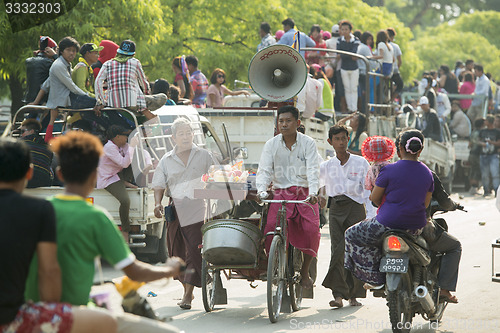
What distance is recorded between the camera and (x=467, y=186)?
23.0 metres

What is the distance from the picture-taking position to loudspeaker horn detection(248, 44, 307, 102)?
35.7 ft

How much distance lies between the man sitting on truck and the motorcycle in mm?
2876

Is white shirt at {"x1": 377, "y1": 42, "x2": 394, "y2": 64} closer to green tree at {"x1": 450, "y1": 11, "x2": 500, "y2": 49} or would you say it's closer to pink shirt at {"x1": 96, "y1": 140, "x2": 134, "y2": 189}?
pink shirt at {"x1": 96, "y1": 140, "x2": 134, "y2": 189}

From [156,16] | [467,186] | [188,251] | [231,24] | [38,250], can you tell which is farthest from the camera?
[231,24]

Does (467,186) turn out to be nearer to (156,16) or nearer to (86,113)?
(156,16)

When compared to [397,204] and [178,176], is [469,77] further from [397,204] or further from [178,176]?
[397,204]

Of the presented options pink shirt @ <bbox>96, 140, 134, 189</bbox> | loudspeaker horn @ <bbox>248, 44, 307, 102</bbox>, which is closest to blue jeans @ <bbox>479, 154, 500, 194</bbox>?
loudspeaker horn @ <bbox>248, 44, 307, 102</bbox>

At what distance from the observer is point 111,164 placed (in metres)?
10.4

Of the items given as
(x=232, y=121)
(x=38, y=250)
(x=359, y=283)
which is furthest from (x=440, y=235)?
(x=232, y=121)

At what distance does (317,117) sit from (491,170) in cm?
740

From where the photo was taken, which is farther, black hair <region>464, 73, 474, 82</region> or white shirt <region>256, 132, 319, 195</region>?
black hair <region>464, 73, 474, 82</region>

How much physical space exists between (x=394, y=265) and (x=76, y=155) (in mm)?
3278

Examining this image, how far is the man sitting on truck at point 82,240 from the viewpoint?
4172 mm

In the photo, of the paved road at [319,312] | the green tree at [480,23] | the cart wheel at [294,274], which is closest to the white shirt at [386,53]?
the paved road at [319,312]
